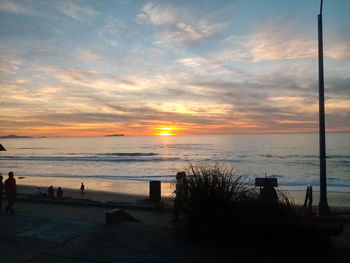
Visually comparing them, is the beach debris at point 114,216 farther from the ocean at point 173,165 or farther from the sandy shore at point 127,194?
the sandy shore at point 127,194

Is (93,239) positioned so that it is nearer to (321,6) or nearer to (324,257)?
(324,257)

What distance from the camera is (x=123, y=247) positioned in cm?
434

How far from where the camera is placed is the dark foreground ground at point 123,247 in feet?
13.0

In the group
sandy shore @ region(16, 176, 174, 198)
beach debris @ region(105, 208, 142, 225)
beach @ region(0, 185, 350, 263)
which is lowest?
sandy shore @ region(16, 176, 174, 198)

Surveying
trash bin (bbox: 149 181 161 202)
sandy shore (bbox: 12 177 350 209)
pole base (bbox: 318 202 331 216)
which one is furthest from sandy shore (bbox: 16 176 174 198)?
pole base (bbox: 318 202 331 216)

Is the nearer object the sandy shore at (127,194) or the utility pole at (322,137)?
the utility pole at (322,137)

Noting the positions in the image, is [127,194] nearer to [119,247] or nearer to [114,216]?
[114,216]

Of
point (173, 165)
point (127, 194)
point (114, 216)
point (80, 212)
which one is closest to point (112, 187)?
point (127, 194)

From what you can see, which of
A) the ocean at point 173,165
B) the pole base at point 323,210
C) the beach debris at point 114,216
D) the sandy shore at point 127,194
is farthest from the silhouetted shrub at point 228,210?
the sandy shore at point 127,194

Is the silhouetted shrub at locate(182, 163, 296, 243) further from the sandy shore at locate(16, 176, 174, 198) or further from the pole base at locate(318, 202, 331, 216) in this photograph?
the sandy shore at locate(16, 176, 174, 198)

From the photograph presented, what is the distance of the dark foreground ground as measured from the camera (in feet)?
13.0

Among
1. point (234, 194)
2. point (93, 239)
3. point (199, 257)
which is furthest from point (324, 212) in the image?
point (93, 239)

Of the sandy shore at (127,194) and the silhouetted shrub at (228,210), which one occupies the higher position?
the silhouetted shrub at (228,210)

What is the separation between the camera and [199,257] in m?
4.02
